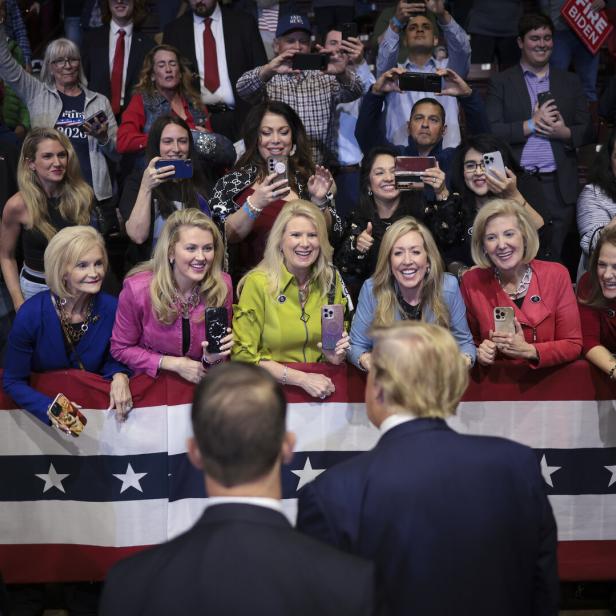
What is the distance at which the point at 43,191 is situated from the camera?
643 cm

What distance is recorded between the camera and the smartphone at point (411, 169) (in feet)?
20.1

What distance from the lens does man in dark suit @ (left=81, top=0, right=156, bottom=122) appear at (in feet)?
26.6

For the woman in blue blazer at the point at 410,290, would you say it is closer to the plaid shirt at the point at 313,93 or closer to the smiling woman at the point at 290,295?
the smiling woman at the point at 290,295

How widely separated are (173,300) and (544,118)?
3430mm

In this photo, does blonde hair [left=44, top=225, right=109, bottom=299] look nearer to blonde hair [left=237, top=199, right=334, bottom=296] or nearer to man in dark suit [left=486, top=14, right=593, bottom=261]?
blonde hair [left=237, top=199, right=334, bottom=296]

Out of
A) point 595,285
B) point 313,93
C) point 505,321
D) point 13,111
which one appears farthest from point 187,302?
point 13,111

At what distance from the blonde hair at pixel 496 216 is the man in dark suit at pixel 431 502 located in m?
2.44

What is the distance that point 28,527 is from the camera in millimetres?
5023

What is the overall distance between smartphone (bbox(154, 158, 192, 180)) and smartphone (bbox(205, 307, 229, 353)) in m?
1.47


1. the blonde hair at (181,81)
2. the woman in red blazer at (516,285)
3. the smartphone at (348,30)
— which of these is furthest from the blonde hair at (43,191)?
the woman in red blazer at (516,285)

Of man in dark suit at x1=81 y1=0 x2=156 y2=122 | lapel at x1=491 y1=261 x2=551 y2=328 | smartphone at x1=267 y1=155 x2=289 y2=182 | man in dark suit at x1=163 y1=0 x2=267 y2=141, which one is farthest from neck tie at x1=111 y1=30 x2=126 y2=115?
lapel at x1=491 y1=261 x2=551 y2=328

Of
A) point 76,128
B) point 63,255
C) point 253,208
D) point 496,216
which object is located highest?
point 76,128

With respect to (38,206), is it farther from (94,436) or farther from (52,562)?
(52,562)

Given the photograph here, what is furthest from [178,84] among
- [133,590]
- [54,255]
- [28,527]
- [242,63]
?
[133,590]
